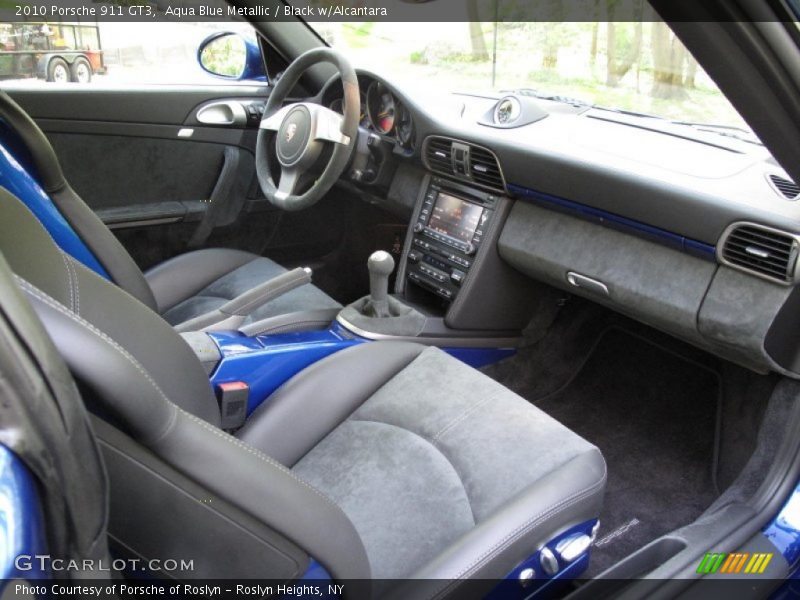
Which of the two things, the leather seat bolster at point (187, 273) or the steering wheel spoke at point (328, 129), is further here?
the leather seat bolster at point (187, 273)

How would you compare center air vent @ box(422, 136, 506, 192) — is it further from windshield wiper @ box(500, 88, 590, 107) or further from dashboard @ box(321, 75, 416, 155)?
windshield wiper @ box(500, 88, 590, 107)

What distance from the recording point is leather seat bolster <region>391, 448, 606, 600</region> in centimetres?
110

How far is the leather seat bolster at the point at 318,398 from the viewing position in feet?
4.83

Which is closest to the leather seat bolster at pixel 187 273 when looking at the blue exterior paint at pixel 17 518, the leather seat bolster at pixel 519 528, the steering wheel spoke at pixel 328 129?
the steering wheel spoke at pixel 328 129

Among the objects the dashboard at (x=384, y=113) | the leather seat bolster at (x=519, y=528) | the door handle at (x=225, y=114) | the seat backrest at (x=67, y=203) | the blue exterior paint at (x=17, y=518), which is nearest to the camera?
the blue exterior paint at (x=17, y=518)

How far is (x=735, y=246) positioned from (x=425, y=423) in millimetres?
739

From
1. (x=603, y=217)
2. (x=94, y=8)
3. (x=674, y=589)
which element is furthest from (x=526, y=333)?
(x=94, y=8)

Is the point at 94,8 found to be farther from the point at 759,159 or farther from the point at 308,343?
the point at 759,159

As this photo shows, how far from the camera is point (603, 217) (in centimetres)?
186

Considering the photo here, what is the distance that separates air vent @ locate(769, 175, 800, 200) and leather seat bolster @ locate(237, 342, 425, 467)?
0.84 meters

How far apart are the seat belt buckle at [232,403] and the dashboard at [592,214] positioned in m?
0.88

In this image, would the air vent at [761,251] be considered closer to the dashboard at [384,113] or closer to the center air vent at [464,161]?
the center air vent at [464,161]

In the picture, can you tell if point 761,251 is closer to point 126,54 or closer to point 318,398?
point 318,398

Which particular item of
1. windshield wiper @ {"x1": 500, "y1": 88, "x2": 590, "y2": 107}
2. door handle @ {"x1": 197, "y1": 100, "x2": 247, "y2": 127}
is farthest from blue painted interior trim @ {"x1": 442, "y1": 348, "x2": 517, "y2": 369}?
door handle @ {"x1": 197, "y1": 100, "x2": 247, "y2": 127}
